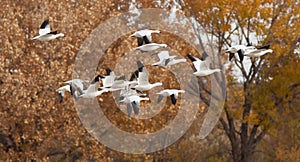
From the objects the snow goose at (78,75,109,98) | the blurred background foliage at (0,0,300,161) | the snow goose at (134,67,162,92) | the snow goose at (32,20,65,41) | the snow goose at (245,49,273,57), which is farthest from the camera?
the blurred background foliage at (0,0,300,161)

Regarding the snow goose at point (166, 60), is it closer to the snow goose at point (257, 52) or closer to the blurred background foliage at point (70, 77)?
the snow goose at point (257, 52)

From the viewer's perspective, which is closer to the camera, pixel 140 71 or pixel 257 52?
pixel 257 52

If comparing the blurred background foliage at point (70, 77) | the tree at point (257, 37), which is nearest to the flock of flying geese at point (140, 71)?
the blurred background foliage at point (70, 77)

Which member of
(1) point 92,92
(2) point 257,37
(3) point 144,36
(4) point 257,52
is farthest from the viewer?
(2) point 257,37

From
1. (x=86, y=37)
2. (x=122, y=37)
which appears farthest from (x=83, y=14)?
(x=122, y=37)

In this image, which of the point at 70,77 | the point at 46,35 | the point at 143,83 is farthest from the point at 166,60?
the point at 70,77

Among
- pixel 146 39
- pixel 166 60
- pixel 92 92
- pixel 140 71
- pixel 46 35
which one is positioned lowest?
pixel 92 92

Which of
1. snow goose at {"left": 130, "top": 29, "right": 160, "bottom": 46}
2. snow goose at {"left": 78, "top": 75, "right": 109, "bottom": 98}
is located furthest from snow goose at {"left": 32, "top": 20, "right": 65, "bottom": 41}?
snow goose at {"left": 130, "top": 29, "right": 160, "bottom": 46}

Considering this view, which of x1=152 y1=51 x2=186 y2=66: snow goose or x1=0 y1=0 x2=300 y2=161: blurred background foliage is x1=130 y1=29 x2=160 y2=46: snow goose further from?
x1=0 y1=0 x2=300 y2=161: blurred background foliage

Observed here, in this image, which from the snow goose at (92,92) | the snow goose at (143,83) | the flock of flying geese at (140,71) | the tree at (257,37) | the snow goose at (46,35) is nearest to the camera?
the snow goose at (46,35)

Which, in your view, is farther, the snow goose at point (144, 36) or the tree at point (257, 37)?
the tree at point (257, 37)

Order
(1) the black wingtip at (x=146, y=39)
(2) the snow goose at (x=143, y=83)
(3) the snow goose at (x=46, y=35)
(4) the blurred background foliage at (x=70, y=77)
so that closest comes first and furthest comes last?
(3) the snow goose at (x=46, y=35) → (1) the black wingtip at (x=146, y=39) → (2) the snow goose at (x=143, y=83) → (4) the blurred background foliage at (x=70, y=77)

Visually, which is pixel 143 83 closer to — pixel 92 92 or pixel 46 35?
pixel 92 92

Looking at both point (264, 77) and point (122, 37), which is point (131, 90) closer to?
point (122, 37)
